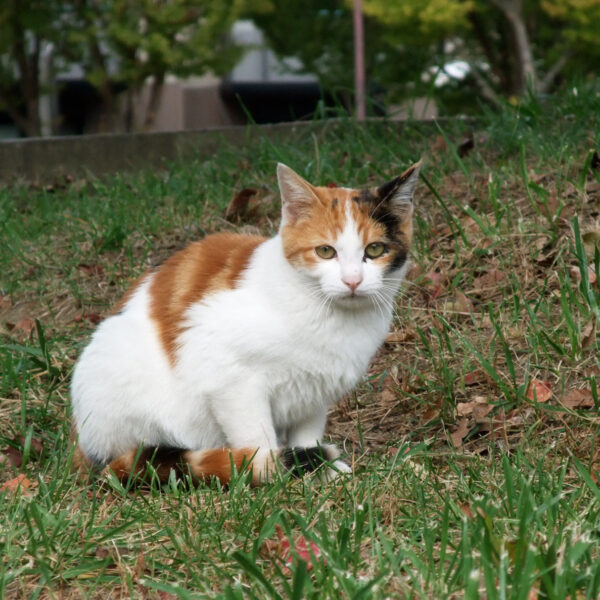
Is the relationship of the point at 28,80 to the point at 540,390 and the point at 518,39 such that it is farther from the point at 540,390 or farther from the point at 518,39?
the point at 540,390

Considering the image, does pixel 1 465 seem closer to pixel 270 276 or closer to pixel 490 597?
pixel 270 276

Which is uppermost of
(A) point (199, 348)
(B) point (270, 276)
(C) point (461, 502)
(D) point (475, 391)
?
(B) point (270, 276)

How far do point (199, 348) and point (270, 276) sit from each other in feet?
1.11

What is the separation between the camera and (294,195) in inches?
124

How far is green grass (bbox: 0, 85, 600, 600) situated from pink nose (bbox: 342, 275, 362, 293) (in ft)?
1.87

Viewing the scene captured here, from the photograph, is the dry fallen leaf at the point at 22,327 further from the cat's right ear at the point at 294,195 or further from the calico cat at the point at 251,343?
the cat's right ear at the point at 294,195

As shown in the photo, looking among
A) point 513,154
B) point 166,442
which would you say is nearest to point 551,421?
point 166,442

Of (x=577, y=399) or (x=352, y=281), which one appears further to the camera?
(x=577, y=399)

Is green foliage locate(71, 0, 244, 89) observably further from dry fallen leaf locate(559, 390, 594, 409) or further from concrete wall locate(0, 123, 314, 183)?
dry fallen leaf locate(559, 390, 594, 409)

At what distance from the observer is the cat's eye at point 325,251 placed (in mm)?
3039

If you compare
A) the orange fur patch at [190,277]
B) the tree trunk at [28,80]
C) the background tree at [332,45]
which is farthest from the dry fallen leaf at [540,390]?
the background tree at [332,45]

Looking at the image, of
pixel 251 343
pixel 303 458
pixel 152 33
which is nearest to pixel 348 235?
pixel 251 343

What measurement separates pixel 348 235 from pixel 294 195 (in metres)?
0.26

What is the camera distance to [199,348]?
299 cm
